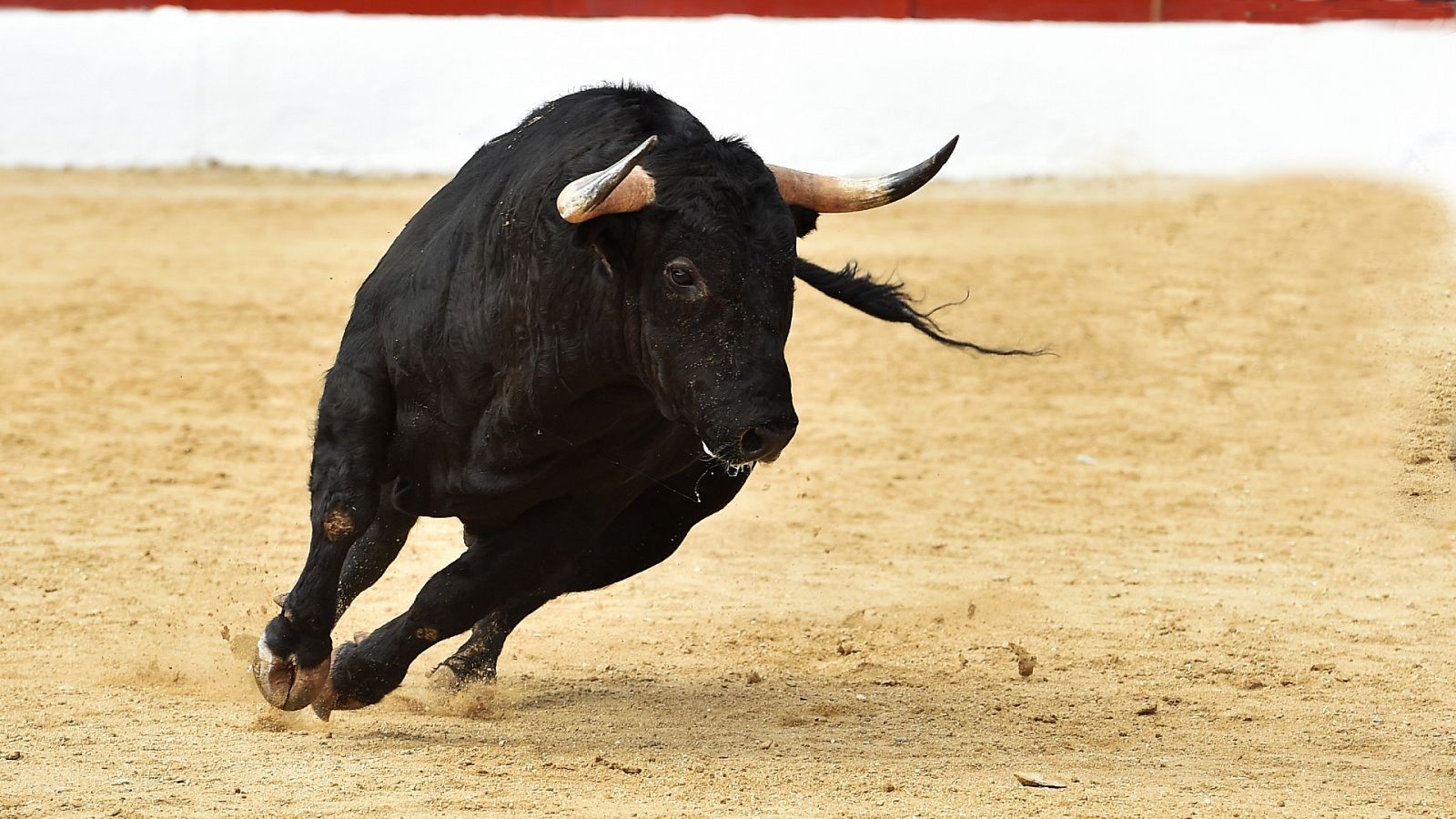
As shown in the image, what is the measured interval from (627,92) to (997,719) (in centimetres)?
184

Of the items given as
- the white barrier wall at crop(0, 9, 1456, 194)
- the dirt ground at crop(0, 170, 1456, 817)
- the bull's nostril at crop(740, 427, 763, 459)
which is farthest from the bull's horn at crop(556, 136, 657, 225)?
the white barrier wall at crop(0, 9, 1456, 194)

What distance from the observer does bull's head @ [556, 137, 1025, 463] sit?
12.2 ft

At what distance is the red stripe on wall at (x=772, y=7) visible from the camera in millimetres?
12406

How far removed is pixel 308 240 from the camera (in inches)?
428

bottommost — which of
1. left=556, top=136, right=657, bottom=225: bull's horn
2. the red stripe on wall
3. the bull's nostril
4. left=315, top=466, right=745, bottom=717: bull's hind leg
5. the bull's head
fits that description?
left=315, top=466, right=745, bottom=717: bull's hind leg

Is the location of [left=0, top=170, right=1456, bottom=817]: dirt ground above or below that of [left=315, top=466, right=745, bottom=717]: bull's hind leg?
below

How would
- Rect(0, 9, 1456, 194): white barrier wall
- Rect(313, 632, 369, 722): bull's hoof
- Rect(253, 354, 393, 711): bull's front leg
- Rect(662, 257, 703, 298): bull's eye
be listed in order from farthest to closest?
Rect(0, 9, 1456, 194): white barrier wall
Rect(313, 632, 369, 722): bull's hoof
Rect(253, 354, 393, 711): bull's front leg
Rect(662, 257, 703, 298): bull's eye

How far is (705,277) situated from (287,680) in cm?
146

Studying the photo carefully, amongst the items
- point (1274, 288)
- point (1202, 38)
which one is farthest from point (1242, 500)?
point (1202, 38)

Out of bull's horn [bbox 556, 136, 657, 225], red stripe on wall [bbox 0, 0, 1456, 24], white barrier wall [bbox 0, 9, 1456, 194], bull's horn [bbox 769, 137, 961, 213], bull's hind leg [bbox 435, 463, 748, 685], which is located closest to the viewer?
bull's horn [bbox 556, 136, 657, 225]

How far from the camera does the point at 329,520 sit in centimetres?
426

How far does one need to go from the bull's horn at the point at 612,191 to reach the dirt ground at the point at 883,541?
47.6 inches

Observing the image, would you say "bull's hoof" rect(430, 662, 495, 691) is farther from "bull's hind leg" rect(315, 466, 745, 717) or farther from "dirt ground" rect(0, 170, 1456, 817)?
"bull's hind leg" rect(315, 466, 745, 717)

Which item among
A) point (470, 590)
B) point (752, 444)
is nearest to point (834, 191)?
point (752, 444)
